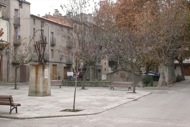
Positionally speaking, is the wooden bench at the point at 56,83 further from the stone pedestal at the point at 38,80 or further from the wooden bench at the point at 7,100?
the wooden bench at the point at 7,100

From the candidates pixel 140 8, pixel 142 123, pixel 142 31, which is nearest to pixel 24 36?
pixel 140 8

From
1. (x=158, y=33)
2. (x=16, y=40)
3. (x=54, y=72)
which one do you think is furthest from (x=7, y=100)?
(x=54, y=72)

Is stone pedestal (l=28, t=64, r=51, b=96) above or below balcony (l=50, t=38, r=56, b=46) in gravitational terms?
below

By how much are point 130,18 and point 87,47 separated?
5.68 metres

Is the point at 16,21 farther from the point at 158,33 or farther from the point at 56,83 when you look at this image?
the point at 158,33

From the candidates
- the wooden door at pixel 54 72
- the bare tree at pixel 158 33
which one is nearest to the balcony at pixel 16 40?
the wooden door at pixel 54 72

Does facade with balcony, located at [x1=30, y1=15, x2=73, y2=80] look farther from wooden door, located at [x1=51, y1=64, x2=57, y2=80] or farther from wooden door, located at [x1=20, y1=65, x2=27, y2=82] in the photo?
wooden door, located at [x1=20, y1=65, x2=27, y2=82]

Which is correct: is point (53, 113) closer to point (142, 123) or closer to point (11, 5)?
point (142, 123)

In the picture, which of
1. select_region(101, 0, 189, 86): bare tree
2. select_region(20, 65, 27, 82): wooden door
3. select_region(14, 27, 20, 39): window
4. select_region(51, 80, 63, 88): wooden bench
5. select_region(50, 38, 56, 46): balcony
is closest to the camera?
select_region(101, 0, 189, 86): bare tree

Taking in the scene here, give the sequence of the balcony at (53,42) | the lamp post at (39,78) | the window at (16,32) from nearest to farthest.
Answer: the lamp post at (39,78) → the window at (16,32) → the balcony at (53,42)

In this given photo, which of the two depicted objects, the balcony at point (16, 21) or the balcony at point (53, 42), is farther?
the balcony at point (53, 42)

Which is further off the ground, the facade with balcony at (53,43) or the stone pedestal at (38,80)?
the facade with balcony at (53,43)

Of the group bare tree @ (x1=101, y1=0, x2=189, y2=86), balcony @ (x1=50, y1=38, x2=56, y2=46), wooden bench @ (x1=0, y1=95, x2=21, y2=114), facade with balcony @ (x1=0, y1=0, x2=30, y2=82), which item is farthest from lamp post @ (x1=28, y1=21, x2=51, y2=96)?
balcony @ (x1=50, y1=38, x2=56, y2=46)

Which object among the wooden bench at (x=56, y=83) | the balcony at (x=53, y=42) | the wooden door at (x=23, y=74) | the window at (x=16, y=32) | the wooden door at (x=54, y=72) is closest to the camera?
the wooden bench at (x=56, y=83)
